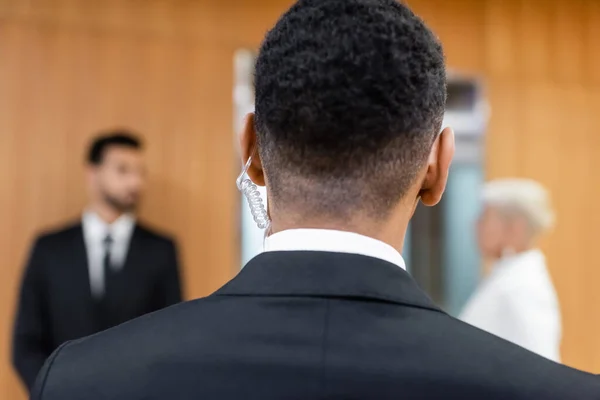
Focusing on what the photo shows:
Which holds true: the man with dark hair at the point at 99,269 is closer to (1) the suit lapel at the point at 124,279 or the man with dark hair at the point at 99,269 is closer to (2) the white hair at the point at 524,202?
(1) the suit lapel at the point at 124,279

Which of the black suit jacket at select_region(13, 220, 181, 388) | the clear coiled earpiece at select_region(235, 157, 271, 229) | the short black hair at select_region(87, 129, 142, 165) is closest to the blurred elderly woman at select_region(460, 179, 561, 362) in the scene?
the black suit jacket at select_region(13, 220, 181, 388)

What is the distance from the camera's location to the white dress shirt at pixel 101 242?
8.46ft

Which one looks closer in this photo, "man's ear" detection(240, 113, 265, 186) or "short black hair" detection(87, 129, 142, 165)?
"man's ear" detection(240, 113, 265, 186)

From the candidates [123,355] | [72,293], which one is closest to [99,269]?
[72,293]

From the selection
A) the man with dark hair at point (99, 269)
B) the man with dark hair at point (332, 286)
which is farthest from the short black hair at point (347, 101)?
the man with dark hair at point (99, 269)

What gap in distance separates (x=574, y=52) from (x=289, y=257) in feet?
11.5

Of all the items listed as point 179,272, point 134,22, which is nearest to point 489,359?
point 179,272

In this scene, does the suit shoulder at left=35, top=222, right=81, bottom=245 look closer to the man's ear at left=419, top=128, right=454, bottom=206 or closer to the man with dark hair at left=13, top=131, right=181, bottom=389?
the man with dark hair at left=13, top=131, right=181, bottom=389

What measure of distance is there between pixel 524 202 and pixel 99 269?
1.70 metres

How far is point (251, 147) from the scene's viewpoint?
0.78m

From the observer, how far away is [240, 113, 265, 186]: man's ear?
77 centimetres

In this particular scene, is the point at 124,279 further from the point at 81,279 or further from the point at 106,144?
the point at 106,144

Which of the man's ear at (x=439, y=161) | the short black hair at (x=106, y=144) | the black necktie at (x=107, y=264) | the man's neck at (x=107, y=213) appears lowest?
the black necktie at (x=107, y=264)

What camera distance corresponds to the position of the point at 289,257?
670mm
